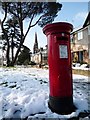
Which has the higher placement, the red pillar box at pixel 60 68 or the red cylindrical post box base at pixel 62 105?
the red pillar box at pixel 60 68

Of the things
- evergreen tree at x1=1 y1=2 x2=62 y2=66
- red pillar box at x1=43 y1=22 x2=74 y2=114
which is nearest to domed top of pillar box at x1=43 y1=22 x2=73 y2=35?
red pillar box at x1=43 y1=22 x2=74 y2=114

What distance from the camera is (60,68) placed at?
16.1ft

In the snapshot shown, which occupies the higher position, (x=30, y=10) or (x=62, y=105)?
(x=30, y=10)

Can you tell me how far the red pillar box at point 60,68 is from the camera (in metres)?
4.90

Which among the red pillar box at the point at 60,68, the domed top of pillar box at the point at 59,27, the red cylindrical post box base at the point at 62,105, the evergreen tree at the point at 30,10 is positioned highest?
the evergreen tree at the point at 30,10

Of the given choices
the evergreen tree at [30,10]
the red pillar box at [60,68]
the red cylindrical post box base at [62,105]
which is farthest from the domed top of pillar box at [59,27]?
the evergreen tree at [30,10]

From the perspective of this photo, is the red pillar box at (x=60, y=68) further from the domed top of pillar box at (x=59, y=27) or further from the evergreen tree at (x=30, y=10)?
the evergreen tree at (x=30, y=10)

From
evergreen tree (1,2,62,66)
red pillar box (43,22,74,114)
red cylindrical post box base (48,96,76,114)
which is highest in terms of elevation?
evergreen tree (1,2,62,66)

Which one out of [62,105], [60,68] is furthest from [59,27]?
[62,105]

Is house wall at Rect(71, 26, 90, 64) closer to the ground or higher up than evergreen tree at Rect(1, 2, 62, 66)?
closer to the ground

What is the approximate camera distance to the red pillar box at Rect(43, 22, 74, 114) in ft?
16.1

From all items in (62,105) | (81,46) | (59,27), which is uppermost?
(81,46)

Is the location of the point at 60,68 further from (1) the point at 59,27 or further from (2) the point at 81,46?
(2) the point at 81,46

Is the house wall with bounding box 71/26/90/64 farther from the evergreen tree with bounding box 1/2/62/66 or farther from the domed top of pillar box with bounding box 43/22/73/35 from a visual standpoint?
the domed top of pillar box with bounding box 43/22/73/35
